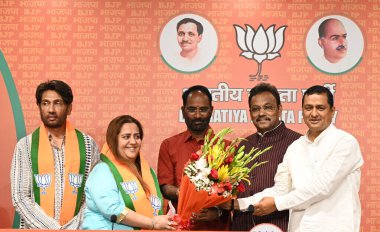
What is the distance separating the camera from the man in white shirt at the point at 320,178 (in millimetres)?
2961

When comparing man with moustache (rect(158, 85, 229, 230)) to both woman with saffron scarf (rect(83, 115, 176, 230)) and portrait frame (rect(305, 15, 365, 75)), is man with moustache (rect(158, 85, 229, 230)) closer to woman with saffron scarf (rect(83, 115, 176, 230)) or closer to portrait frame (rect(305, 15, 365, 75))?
woman with saffron scarf (rect(83, 115, 176, 230))

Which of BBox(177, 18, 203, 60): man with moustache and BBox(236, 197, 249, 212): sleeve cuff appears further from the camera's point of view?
BBox(177, 18, 203, 60): man with moustache

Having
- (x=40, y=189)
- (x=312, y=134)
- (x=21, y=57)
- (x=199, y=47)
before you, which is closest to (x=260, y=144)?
(x=312, y=134)

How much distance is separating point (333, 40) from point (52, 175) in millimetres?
2200

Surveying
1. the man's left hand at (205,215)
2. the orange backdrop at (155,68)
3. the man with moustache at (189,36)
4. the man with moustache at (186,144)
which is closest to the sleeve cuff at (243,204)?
the man's left hand at (205,215)

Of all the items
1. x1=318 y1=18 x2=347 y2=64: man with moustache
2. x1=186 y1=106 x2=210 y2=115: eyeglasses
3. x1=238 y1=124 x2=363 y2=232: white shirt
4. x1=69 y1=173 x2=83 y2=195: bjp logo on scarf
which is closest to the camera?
x1=238 y1=124 x2=363 y2=232: white shirt

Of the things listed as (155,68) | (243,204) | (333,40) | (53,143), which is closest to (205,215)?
(243,204)

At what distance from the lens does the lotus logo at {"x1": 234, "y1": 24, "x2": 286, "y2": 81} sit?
4270 mm

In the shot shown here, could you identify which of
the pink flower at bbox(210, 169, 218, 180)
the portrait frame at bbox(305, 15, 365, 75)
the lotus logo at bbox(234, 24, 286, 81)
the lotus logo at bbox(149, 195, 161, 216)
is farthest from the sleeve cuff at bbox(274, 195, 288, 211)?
the portrait frame at bbox(305, 15, 365, 75)

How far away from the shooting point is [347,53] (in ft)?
14.0

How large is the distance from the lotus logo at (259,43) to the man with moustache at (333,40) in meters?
0.30

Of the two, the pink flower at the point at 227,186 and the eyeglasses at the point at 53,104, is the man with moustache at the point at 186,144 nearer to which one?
the eyeglasses at the point at 53,104

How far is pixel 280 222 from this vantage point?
11.0 feet

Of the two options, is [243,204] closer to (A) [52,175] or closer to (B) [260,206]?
(B) [260,206]
